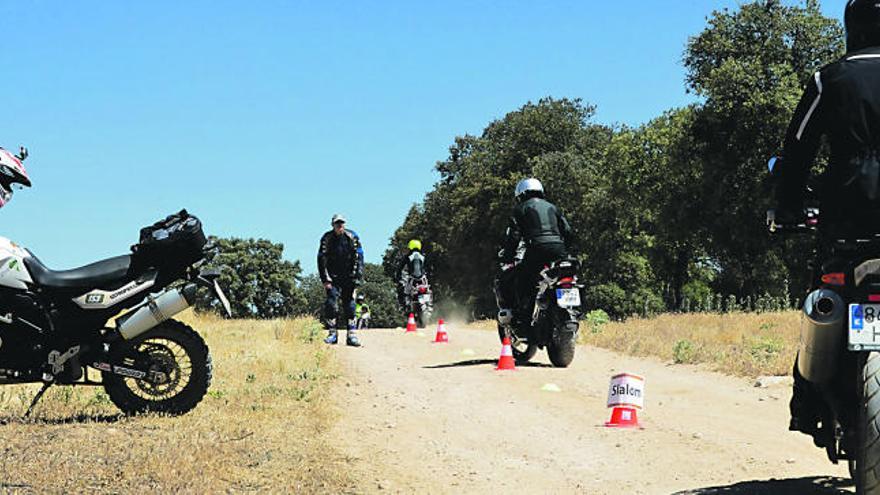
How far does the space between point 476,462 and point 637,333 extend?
9.97m

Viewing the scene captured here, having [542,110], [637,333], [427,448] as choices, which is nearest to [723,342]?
[637,333]

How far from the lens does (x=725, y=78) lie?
132 ft

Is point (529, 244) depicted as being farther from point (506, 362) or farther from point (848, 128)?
point (848, 128)

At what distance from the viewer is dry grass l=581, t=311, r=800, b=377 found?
11.8 m

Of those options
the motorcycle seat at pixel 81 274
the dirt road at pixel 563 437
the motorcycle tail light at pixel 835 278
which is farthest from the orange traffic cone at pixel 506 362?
the motorcycle tail light at pixel 835 278

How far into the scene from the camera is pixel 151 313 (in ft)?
25.1

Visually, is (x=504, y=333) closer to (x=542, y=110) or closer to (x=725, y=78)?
(x=725, y=78)

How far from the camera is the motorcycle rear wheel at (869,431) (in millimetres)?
4035

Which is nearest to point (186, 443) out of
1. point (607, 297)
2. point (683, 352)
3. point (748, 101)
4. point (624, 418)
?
point (624, 418)

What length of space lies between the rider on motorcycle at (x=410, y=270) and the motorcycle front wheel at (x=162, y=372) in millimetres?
17877

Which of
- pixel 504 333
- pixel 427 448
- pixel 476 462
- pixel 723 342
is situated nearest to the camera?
pixel 476 462

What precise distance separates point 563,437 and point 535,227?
508 centimetres

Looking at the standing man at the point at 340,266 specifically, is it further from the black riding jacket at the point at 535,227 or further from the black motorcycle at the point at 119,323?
the black motorcycle at the point at 119,323

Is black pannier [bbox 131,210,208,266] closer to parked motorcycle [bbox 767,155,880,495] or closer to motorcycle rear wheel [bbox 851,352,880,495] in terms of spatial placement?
parked motorcycle [bbox 767,155,880,495]
